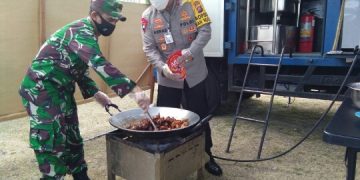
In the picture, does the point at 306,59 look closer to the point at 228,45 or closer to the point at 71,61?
the point at 228,45

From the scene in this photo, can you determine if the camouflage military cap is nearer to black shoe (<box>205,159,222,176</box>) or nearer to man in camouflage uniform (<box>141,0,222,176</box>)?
man in camouflage uniform (<box>141,0,222,176</box>)

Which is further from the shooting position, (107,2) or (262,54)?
(262,54)

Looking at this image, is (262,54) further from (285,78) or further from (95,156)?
(95,156)

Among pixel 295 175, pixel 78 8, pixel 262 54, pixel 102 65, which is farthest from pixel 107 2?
pixel 78 8

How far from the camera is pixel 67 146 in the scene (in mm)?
2266

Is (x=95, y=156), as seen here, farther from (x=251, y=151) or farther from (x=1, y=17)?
(x=1, y=17)

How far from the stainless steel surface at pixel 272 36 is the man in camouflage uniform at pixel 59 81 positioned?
255 cm

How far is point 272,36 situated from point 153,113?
7.52 ft

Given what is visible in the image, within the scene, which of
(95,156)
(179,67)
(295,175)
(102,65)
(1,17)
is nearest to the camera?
(102,65)

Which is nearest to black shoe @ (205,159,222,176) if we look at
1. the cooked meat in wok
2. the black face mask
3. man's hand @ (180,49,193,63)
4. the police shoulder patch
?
the cooked meat in wok

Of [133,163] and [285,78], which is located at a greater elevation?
[285,78]

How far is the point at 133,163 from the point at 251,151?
166cm

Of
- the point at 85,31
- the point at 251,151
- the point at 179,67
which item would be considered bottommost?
the point at 251,151

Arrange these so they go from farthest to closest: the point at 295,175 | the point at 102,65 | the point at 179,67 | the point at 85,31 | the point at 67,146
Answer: the point at 295,175
the point at 179,67
the point at 67,146
the point at 85,31
the point at 102,65
